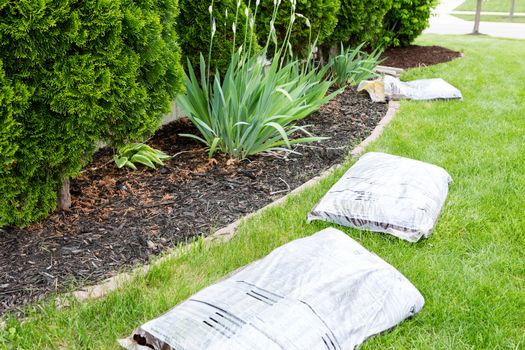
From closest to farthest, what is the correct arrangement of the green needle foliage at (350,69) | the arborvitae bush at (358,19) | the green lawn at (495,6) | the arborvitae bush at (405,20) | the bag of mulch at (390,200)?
the bag of mulch at (390,200), the green needle foliage at (350,69), the arborvitae bush at (358,19), the arborvitae bush at (405,20), the green lawn at (495,6)

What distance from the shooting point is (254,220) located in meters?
2.94

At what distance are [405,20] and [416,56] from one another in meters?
0.65

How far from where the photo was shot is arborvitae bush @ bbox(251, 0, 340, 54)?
16.9 feet

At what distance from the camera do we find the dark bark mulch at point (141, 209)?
2397 mm

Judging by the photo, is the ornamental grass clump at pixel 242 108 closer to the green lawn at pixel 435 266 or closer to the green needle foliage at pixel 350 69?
the green lawn at pixel 435 266

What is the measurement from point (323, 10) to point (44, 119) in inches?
149

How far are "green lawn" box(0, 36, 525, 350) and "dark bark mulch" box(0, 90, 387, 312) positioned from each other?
0.20 metres

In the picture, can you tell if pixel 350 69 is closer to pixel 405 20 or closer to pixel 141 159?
pixel 405 20

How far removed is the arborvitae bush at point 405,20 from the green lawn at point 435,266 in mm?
4843

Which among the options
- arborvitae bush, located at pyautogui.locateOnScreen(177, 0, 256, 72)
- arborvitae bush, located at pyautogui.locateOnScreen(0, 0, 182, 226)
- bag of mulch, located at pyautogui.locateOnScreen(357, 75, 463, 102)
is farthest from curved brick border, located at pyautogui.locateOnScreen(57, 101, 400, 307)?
bag of mulch, located at pyautogui.locateOnScreen(357, 75, 463, 102)

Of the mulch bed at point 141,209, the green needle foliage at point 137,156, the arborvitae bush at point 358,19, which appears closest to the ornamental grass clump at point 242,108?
the mulch bed at point 141,209

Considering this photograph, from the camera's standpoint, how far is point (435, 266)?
2535mm

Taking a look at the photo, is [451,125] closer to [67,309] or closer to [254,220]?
[254,220]

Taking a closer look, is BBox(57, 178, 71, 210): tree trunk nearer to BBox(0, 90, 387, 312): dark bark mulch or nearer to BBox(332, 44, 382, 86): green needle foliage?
BBox(0, 90, 387, 312): dark bark mulch
